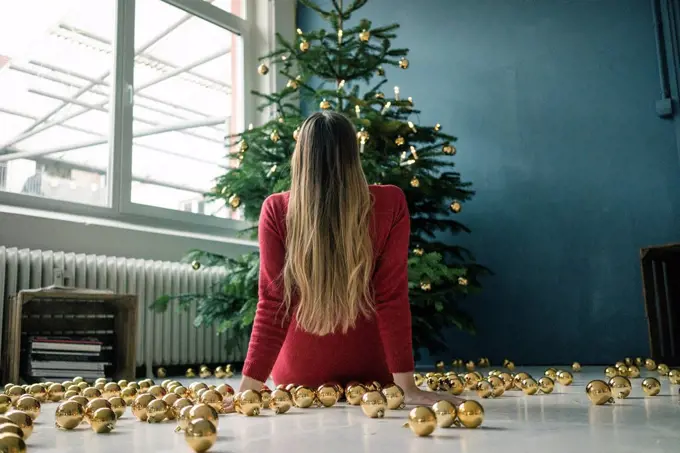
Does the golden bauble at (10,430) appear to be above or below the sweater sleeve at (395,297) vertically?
below

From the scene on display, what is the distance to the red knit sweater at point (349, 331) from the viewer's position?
1546 millimetres

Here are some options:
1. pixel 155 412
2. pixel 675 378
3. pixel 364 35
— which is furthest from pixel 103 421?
pixel 364 35

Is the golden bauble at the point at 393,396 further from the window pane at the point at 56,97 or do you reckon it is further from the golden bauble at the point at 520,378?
the window pane at the point at 56,97

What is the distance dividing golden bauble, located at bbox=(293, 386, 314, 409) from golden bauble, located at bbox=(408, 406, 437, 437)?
483mm

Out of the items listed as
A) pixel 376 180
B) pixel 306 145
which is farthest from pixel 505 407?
pixel 376 180

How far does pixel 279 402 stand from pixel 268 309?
0.72 feet

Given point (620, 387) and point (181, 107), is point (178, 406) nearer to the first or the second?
point (620, 387)

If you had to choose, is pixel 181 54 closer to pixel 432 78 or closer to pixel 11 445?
pixel 432 78

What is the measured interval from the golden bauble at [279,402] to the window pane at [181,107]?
8.12 ft

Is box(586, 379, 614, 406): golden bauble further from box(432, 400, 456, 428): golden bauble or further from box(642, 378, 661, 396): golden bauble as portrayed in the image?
box(432, 400, 456, 428): golden bauble

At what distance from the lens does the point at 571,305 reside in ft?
12.3

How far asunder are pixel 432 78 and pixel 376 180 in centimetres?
156

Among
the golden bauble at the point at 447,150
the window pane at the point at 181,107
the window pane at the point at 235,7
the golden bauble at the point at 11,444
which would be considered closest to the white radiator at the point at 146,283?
the window pane at the point at 181,107

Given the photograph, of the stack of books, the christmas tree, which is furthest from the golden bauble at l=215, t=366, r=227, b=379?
the stack of books
